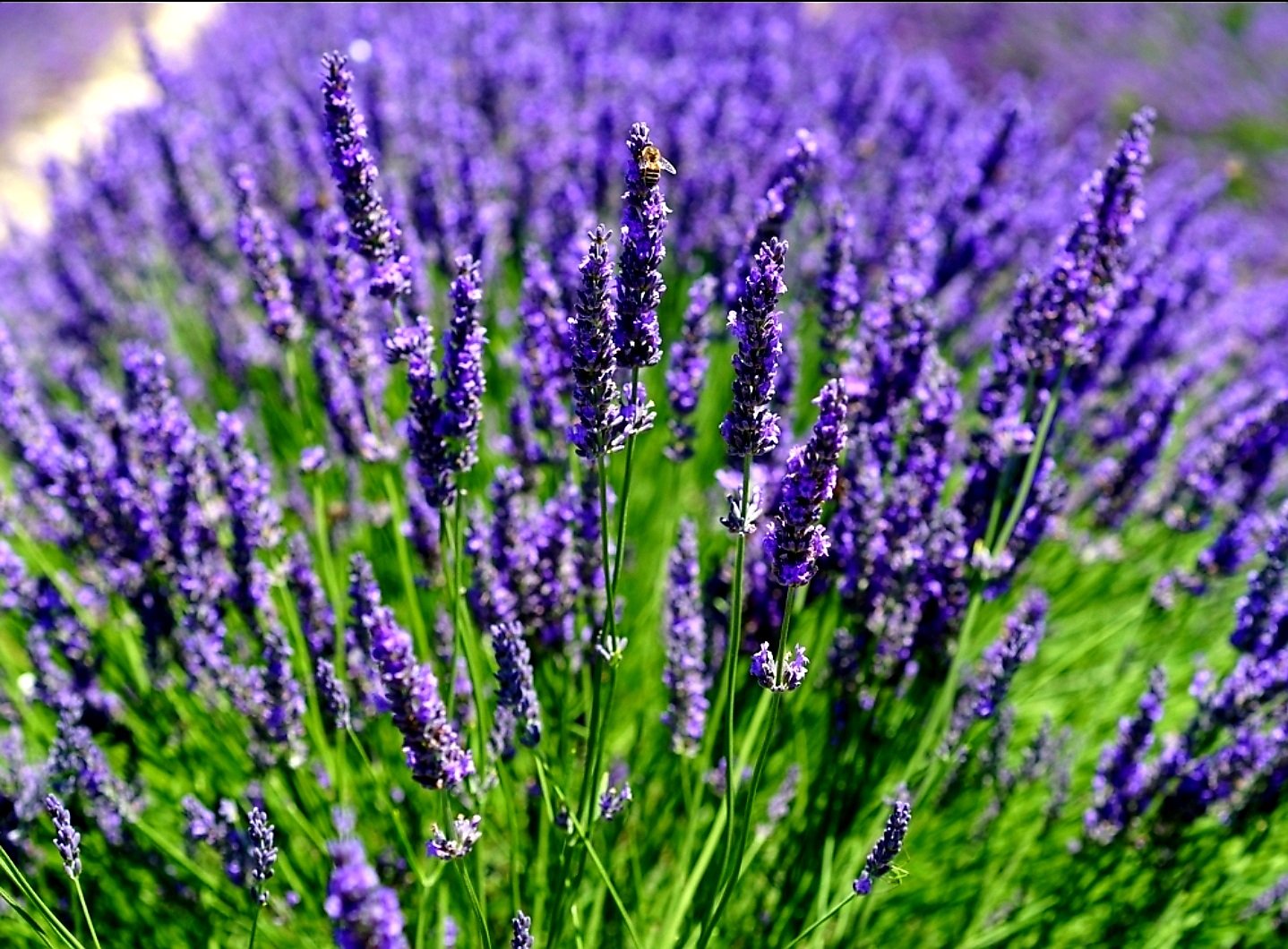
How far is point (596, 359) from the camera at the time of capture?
58.1 inches

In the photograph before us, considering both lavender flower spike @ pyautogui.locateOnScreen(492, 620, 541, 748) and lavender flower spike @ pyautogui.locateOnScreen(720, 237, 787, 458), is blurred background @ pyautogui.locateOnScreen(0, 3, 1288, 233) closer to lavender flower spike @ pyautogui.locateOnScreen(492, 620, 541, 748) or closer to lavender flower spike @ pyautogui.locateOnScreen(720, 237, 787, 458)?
lavender flower spike @ pyautogui.locateOnScreen(720, 237, 787, 458)

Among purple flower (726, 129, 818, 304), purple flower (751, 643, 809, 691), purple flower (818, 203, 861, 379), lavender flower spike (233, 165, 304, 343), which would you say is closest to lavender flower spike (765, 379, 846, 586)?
purple flower (751, 643, 809, 691)

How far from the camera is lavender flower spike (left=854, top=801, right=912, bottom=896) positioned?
1.55 m

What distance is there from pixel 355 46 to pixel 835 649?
5.01 metres

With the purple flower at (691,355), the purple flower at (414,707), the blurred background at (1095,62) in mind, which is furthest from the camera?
the blurred background at (1095,62)

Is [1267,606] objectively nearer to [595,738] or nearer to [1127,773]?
[1127,773]

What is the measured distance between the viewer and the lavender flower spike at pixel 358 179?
1762 millimetres

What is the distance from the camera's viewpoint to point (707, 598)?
A: 2.62m

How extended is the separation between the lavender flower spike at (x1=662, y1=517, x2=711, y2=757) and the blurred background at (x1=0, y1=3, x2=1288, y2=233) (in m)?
8.36

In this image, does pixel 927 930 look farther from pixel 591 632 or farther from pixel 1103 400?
pixel 1103 400

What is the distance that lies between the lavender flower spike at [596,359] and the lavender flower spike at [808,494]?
299 mm

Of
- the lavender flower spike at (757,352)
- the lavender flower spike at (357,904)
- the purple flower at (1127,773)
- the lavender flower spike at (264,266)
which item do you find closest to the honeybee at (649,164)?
the lavender flower spike at (757,352)

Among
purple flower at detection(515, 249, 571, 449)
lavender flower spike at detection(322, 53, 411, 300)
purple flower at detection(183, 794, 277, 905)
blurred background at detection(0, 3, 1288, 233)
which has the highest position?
blurred background at detection(0, 3, 1288, 233)

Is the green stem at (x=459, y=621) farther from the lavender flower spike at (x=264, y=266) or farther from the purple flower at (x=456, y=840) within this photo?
the lavender flower spike at (x=264, y=266)
